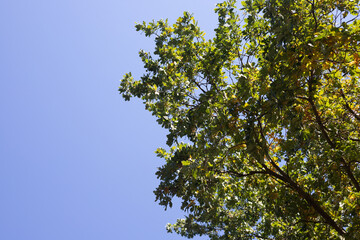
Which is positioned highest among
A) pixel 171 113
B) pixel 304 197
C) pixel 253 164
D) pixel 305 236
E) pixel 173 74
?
pixel 173 74

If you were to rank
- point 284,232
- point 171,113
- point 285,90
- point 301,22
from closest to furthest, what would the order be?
point 285,90 < point 301,22 < point 171,113 < point 284,232

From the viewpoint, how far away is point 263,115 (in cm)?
655

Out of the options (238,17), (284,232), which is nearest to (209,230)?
(284,232)

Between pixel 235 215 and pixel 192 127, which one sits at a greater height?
pixel 192 127

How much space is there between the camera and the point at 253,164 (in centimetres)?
797

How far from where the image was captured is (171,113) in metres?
8.07

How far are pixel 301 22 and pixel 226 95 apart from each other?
2.19m

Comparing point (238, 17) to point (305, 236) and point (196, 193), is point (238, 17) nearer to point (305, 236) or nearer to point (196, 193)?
point (196, 193)

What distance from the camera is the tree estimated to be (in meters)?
5.71

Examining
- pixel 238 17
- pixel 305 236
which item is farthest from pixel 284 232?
pixel 238 17

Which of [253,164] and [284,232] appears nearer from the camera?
[253,164]

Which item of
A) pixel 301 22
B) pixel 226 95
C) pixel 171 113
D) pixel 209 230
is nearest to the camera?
pixel 301 22

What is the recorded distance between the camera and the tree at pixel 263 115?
225 inches

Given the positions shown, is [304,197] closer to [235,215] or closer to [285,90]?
[235,215]
